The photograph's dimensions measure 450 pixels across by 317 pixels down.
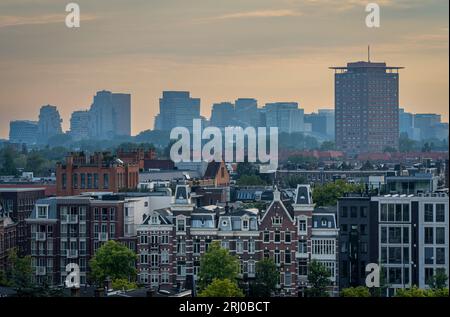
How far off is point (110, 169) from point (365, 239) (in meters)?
11.3

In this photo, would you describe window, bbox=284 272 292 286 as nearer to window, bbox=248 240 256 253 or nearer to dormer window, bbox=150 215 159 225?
window, bbox=248 240 256 253

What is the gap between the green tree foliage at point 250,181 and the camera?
4047cm

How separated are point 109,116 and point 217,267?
5586cm

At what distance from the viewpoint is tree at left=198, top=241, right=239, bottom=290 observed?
22.2 metres

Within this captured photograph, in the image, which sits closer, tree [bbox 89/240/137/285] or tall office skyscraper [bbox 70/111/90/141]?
tree [bbox 89/240/137/285]

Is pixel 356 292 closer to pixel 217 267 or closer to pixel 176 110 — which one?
pixel 217 267

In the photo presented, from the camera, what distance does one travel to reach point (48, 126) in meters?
79.2

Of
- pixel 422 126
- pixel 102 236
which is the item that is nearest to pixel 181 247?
pixel 102 236

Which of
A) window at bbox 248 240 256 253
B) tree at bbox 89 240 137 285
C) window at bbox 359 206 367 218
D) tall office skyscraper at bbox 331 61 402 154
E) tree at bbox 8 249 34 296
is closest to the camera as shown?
tree at bbox 8 249 34 296

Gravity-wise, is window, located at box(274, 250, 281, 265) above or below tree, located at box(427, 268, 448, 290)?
above


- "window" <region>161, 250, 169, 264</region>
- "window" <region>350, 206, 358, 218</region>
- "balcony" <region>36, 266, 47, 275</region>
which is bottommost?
"balcony" <region>36, 266, 47, 275</region>

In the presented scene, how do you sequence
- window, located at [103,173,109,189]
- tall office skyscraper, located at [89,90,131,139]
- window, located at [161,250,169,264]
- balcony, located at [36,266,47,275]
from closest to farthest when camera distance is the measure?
window, located at [161,250,169,264]
balcony, located at [36,266,47,275]
window, located at [103,173,109,189]
tall office skyscraper, located at [89,90,131,139]

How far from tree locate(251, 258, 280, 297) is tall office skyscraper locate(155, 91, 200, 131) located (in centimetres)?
4788

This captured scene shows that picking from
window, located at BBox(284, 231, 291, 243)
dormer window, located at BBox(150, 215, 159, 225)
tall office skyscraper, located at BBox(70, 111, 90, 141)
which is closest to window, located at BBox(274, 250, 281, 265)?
window, located at BBox(284, 231, 291, 243)
